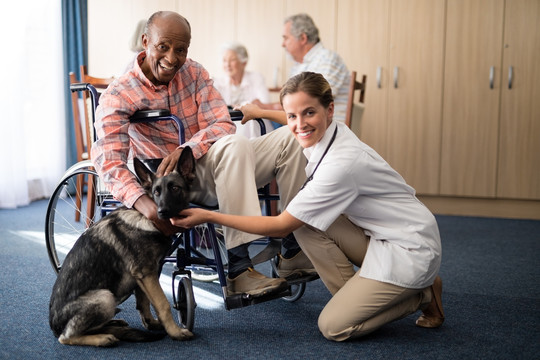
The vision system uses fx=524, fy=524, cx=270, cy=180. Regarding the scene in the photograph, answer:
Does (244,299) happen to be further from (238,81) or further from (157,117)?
(238,81)

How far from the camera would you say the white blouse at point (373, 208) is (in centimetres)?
173

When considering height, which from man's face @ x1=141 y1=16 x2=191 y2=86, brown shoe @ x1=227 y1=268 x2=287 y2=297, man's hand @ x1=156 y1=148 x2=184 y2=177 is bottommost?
brown shoe @ x1=227 y1=268 x2=287 y2=297

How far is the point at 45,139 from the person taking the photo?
5.08 metres

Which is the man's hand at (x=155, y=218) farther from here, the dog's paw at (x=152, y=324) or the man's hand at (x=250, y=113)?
the man's hand at (x=250, y=113)

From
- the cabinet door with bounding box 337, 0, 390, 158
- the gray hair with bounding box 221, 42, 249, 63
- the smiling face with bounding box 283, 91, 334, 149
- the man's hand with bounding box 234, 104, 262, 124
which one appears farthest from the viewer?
the cabinet door with bounding box 337, 0, 390, 158

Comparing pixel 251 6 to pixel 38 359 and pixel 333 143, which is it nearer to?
pixel 333 143

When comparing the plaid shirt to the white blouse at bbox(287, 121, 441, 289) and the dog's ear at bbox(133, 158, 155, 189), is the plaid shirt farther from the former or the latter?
the white blouse at bbox(287, 121, 441, 289)

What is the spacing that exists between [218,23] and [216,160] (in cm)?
351

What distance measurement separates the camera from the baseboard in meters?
4.40

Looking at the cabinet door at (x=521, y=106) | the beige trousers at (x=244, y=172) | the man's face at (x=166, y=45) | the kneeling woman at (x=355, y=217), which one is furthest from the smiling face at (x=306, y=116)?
the cabinet door at (x=521, y=106)

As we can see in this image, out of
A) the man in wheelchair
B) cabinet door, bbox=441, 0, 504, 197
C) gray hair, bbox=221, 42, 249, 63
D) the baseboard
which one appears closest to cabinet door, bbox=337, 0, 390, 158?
cabinet door, bbox=441, 0, 504, 197

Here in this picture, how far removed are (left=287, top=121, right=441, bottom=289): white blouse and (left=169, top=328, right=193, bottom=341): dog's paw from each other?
21.9 inches

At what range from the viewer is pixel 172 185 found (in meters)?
1.70

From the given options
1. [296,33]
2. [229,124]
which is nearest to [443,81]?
[296,33]
